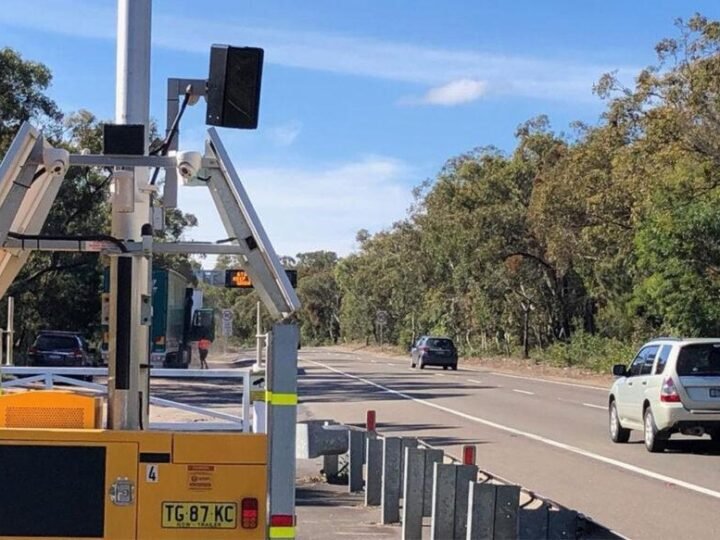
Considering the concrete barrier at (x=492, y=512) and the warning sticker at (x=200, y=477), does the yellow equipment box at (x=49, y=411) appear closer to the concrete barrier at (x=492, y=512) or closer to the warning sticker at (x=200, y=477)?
the warning sticker at (x=200, y=477)

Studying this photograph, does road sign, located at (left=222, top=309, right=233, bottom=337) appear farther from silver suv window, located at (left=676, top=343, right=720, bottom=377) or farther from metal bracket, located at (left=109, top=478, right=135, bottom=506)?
metal bracket, located at (left=109, top=478, right=135, bottom=506)

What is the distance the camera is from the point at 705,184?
3497 centimetres

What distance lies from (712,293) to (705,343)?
19974mm

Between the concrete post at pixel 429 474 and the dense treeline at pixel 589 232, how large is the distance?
2586 cm

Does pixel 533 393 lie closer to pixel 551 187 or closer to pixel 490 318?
pixel 551 187

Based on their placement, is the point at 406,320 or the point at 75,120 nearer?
the point at 75,120

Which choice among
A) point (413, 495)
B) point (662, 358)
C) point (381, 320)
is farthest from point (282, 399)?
point (381, 320)

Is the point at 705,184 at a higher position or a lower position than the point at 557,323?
higher

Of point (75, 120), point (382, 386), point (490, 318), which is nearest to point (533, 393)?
point (382, 386)

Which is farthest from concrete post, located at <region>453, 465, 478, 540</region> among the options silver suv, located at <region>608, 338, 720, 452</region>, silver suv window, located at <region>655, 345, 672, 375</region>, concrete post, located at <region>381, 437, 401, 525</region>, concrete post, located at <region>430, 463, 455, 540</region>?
silver suv window, located at <region>655, 345, 672, 375</region>

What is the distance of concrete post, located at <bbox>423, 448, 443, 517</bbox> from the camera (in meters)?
9.32

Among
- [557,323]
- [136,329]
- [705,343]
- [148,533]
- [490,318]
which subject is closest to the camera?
[148,533]

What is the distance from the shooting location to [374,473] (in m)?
11.0

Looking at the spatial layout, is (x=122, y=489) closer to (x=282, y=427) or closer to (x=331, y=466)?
(x=282, y=427)
